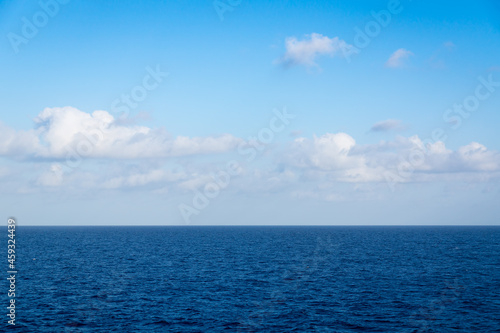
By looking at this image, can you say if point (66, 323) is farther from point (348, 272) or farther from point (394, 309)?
point (348, 272)

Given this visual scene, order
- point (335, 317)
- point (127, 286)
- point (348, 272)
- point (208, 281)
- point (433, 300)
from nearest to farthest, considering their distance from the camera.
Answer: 1. point (335, 317)
2. point (433, 300)
3. point (127, 286)
4. point (208, 281)
5. point (348, 272)

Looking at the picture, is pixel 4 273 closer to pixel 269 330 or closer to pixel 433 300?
pixel 269 330

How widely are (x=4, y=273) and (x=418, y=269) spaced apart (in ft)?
291

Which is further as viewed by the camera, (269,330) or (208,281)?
(208,281)

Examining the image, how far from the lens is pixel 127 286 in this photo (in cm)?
6800

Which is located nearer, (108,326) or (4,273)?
(108,326)

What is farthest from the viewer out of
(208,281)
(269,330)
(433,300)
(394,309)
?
(208,281)

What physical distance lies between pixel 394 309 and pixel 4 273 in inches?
2925

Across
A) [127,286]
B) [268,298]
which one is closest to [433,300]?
[268,298]

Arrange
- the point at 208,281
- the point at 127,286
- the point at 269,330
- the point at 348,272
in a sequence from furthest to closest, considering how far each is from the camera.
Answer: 1. the point at 348,272
2. the point at 208,281
3. the point at 127,286
4. the point at 269,330

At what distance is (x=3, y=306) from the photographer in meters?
53.1

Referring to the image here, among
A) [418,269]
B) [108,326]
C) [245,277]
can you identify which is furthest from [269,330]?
[418,269]

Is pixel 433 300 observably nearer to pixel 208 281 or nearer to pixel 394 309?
pixel 394 309

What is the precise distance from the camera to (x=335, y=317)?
165ft
